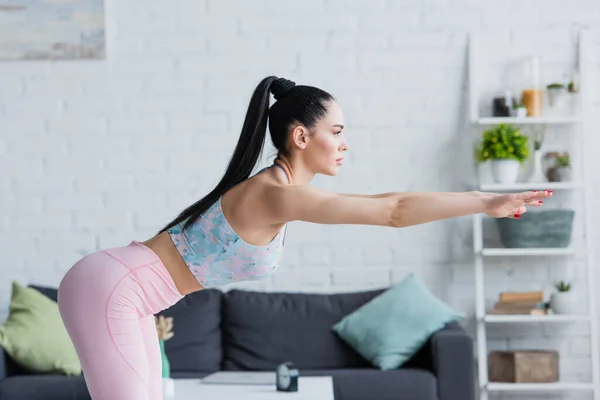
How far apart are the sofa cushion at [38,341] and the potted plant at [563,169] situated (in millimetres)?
2453

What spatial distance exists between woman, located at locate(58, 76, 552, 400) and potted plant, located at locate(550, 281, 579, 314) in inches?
97.8

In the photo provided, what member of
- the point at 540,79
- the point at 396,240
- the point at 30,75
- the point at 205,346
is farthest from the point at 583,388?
the point at 30,75

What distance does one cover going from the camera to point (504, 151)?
4.20 m

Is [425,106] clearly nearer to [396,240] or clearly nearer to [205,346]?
[396,240]

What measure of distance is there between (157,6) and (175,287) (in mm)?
2808

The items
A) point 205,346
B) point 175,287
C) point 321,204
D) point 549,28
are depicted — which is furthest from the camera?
point 549,28

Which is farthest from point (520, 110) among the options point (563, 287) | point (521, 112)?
point (563, 287)

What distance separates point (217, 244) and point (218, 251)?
2cm

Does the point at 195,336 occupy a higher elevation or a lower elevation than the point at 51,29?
lower

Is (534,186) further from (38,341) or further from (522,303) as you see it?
(38,341)

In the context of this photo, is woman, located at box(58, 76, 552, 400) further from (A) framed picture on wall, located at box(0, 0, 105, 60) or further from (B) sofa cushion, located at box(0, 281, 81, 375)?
(A) framed picture on wall, located at box(0, 0, 105, 60)

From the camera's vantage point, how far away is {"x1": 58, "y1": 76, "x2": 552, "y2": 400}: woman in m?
1.82

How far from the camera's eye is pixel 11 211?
448cm

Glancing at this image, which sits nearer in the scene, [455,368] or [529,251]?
[455,368]
